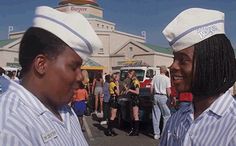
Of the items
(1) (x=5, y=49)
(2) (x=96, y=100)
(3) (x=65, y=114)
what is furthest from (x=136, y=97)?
(1) (x=5, y=49)

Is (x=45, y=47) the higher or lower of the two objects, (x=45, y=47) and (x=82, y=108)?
the higher

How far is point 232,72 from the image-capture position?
2.21 m

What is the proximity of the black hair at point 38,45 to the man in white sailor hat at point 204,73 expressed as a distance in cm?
64

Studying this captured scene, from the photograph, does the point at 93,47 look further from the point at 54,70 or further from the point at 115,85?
the point at 115,85

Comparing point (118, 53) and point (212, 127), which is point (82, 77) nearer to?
point (212, 127)

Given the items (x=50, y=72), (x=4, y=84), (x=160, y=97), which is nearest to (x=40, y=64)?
(x=50, y=72)

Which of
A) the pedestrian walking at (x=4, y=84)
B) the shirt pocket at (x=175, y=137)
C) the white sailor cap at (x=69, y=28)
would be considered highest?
the white sailor cap at (x=69, y=28)

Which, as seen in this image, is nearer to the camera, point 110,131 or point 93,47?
point 93,47

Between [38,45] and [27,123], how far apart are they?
0.42m

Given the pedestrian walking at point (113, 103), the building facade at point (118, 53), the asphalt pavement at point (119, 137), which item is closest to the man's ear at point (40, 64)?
the asphalt pavement at point (119, 137)

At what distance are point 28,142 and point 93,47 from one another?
0.67 meters

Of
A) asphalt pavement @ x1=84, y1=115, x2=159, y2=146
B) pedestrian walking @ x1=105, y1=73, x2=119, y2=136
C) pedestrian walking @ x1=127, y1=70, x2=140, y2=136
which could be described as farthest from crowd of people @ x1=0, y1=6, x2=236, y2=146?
pedestrian walking @ x1=105, y1=73, x2=119, y2=136

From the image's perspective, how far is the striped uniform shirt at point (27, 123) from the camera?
1729 millimetres

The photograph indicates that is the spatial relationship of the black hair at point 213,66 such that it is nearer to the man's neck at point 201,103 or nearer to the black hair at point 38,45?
the man's neck at point 201,103
